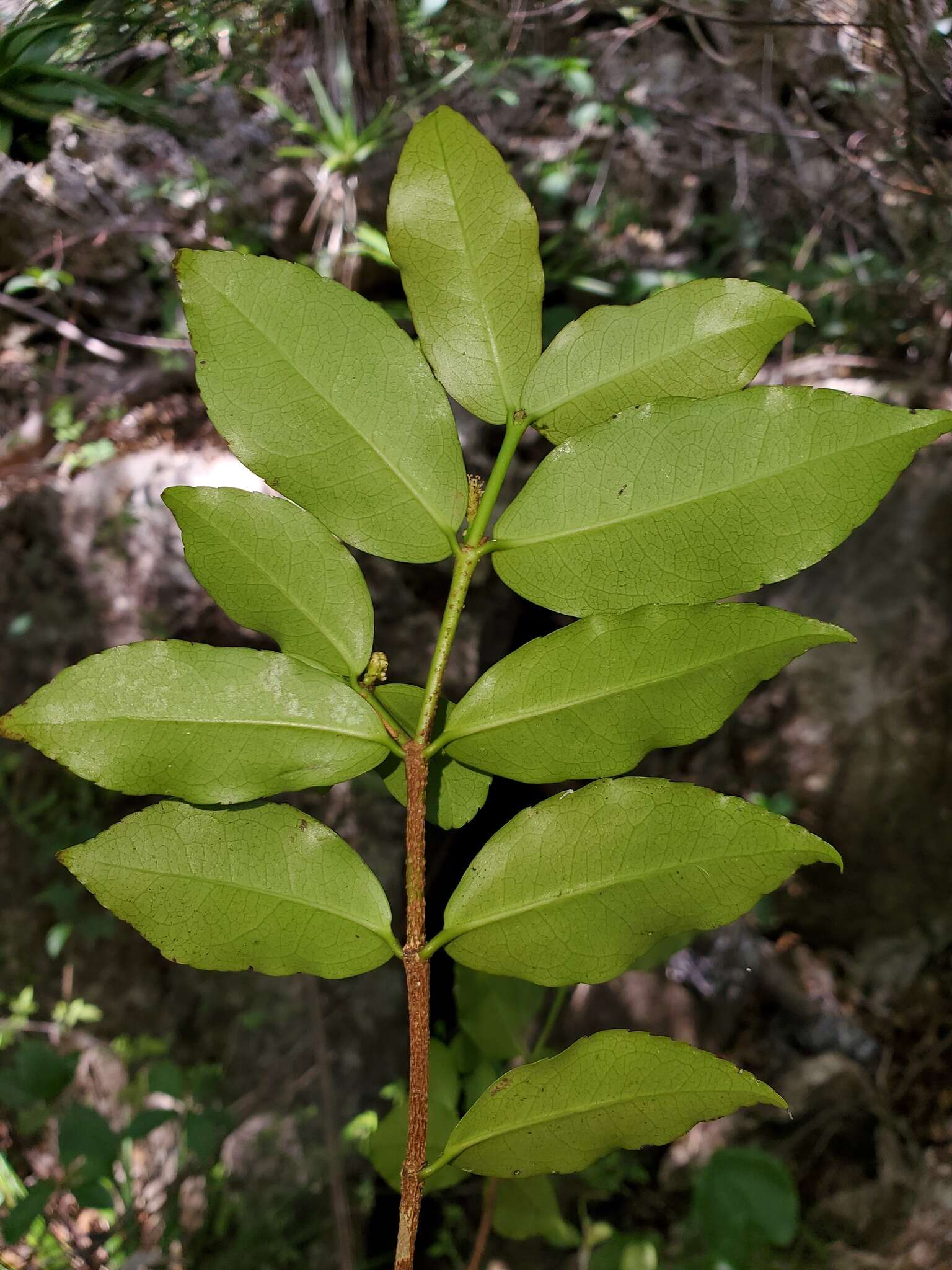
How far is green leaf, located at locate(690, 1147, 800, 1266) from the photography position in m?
1.43

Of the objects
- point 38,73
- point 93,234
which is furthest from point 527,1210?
point 93,234

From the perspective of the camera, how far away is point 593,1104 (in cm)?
46

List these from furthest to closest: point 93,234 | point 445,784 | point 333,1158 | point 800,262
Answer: point 800,262, point 93,234, point 333,1158, point 445,784

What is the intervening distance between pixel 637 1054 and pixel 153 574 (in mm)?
1679

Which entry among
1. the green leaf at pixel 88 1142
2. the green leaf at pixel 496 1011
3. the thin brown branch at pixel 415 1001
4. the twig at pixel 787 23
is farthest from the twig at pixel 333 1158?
the twig at pixel 787 23

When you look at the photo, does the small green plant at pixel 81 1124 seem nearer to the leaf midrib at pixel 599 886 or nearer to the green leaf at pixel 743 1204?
the green leaf at pixel 743 1204

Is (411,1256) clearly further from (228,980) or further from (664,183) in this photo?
(664,183)

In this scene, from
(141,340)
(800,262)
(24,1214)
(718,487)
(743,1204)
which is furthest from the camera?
(800,262)

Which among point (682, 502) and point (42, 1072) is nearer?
point (682, 502)

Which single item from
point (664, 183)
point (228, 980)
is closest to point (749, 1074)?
point (228, 980)

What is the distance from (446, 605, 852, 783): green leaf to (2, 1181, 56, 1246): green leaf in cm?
105

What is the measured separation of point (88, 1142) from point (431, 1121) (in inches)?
21.2

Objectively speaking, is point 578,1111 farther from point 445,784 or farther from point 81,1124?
point 81,1124

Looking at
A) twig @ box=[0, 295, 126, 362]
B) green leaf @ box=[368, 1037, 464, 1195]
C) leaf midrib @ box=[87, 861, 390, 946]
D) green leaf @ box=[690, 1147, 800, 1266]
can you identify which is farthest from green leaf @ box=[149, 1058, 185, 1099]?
twig @ box=[0, 295, 126, 362]
